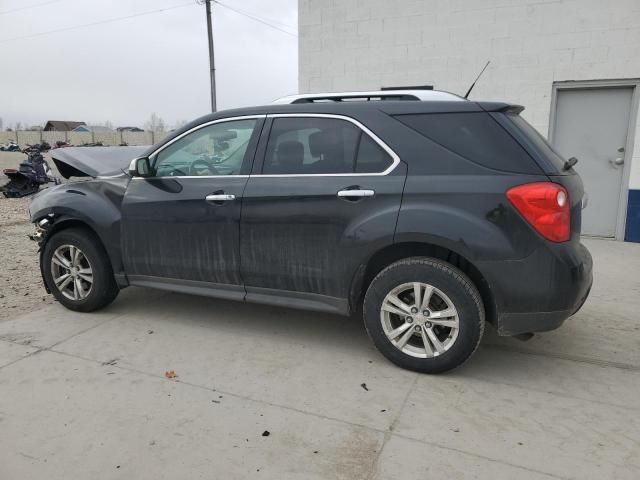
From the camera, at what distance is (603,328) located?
4.39m

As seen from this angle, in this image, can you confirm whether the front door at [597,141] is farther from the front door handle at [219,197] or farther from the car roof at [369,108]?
the front door handle at [219,197]

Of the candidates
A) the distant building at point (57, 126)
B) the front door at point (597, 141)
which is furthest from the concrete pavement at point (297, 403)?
the distant building at point (57, 126)

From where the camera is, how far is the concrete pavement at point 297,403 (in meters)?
2.62

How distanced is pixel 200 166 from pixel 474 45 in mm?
5538

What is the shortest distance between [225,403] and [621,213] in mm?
6805

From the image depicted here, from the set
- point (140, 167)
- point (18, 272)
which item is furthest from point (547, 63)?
point (18, 272)

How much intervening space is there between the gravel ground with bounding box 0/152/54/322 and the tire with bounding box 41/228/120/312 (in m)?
0.46

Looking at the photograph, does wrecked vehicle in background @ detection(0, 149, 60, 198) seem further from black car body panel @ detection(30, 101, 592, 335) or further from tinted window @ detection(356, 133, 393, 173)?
tinted window @ detection(356, 133, 393, 173)

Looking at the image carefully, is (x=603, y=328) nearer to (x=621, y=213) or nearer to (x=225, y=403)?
(x=225, y=403)

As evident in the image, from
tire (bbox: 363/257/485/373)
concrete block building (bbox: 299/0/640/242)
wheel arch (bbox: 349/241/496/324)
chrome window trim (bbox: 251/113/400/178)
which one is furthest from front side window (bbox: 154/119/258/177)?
concrete block building (bbox: 299/0/640/242)

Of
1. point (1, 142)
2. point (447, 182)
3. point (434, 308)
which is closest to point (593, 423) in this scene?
point (434, 308)

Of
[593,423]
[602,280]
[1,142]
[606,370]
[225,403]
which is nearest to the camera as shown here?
[593,423]

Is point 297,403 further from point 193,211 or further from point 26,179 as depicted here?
point 26,179

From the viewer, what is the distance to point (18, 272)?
6.18 metres
